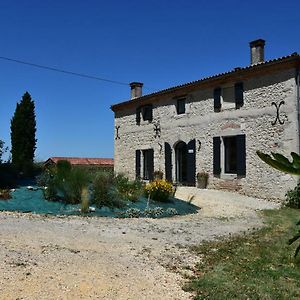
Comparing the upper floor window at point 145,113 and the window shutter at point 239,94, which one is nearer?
the window shutter at point 239,94

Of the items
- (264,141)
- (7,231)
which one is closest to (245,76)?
(264,141)

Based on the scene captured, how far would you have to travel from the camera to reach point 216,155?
16516 millimetres

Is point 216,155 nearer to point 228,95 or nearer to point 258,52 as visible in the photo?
point 228,95

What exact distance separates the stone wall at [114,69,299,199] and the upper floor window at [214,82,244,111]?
20 cm

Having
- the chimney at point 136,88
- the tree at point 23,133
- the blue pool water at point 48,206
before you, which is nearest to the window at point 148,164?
the chimney at point 136,88

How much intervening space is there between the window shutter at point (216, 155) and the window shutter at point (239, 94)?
1.69 metres

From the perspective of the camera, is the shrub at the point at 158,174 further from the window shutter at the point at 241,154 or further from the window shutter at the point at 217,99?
the window shutter at the point at 241,154

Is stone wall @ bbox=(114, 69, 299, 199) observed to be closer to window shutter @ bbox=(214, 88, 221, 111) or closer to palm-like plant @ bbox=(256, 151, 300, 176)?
window shutter @ bbox=(214, 88, 221, 111)

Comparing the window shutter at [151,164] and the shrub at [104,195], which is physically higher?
the window shutter at [151,164]

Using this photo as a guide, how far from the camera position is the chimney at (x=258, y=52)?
15812mm

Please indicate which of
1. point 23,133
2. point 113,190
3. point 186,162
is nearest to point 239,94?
point 186,162

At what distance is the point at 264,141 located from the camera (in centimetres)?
1474

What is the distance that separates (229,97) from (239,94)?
574 millimetres

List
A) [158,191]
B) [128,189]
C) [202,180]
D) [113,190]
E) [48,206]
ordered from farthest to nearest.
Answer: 1. [202,180]
2. [158,191]
3. [128,189]
4. [113,190]
5. [48,206]
